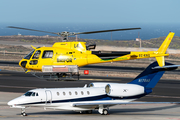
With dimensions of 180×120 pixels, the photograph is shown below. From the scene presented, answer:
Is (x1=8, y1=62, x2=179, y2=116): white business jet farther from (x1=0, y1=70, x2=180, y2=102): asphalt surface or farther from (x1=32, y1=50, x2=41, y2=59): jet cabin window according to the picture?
(x1=0, y1=70, x2=180, y2=102): asphalt surface

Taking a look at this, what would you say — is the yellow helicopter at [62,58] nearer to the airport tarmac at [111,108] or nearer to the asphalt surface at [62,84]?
the airport tarmac at [111,108]

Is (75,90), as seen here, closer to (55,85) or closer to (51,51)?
(51,51)

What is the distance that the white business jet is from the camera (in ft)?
102

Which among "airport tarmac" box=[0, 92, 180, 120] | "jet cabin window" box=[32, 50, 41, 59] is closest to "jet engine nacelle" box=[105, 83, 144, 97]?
"airport tarmac" box=[0, 92, 180, 120]

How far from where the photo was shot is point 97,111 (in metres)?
36.4

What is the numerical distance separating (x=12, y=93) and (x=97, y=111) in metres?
15.0

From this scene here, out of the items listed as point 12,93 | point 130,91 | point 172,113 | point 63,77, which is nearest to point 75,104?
point 63,77

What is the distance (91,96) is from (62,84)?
21.1 m

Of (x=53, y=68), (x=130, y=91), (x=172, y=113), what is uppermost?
(x=53, y=68)

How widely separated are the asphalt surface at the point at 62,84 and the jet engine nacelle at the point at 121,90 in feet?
29.7

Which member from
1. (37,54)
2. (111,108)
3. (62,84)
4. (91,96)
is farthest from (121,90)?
(62,84)

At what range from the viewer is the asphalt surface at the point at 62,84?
4517 centimetres

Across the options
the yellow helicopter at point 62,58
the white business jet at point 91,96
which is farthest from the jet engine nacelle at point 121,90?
the yellow helicopter at point 62,58

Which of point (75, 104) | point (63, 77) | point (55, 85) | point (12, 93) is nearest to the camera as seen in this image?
point (75, 104)
